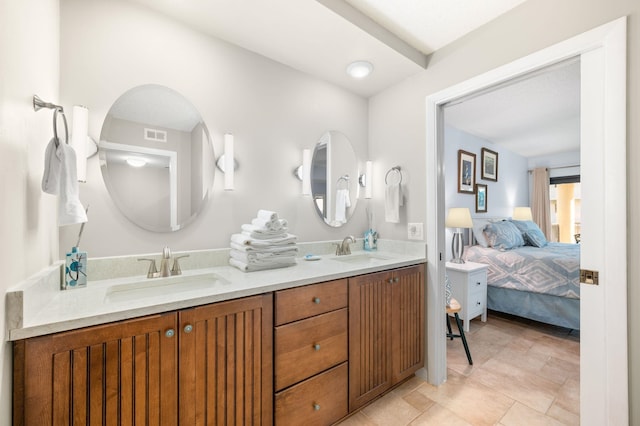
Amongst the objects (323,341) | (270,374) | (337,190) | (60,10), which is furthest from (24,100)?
(337,190)

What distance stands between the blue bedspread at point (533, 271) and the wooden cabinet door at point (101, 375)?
3.31m

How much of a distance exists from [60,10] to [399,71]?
1.97 metres

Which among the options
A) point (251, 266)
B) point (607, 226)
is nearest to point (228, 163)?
point (251, 266)

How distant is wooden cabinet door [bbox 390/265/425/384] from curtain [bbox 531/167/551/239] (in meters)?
4.98

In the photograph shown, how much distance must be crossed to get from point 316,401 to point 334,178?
1.52 m

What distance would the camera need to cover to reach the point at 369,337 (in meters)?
1.59

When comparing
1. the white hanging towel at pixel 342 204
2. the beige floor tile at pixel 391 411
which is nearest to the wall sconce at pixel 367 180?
the white hanging towel at pixel 342 204

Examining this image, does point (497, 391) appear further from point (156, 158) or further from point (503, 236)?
point (156, 158)

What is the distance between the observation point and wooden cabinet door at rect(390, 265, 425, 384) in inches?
68.2

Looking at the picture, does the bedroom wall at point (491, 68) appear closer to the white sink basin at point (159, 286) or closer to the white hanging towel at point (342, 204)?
the white hanging towel at point (342, 204)

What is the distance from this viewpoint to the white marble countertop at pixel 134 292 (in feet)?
2.54

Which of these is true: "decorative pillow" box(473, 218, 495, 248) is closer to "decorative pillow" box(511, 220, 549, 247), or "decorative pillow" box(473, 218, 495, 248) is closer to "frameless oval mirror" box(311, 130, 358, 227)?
"decorative pillow" box(511, 220, 549, 247)

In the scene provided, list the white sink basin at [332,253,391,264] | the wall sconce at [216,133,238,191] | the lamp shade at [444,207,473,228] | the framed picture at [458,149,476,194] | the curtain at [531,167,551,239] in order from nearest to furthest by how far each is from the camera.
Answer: the wall sconce at [216,133,238,191] → the white sink basin at [332,253,391,264] → the lamp shade at [444,207,473,228] → the framed picture at [458,149,476,194] → the curtain at [531,167,551,239]

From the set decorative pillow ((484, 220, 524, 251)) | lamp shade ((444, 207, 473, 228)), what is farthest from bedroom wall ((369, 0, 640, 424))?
decorative pillow ((484, 220, 524, 251))
